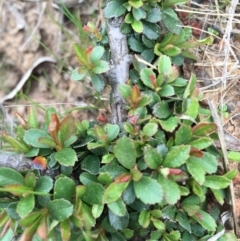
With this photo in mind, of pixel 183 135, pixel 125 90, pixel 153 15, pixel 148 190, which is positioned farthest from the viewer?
pixel 153 15

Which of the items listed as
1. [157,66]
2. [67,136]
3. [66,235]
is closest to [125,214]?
[66,235]

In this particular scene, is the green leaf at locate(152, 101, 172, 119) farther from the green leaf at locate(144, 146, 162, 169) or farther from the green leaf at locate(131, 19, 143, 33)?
the green leaf at locate(131, 19, 143, 33)

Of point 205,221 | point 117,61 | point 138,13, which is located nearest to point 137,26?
point 138,13

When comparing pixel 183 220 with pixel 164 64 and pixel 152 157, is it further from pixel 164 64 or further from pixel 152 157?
pixel 164 64

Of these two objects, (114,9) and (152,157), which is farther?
(114,9)

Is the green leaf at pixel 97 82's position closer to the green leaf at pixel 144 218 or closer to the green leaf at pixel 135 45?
the green leaf at pixel 135 45

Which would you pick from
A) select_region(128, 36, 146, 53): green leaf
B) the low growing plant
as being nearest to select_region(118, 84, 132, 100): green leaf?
the low growing plant
